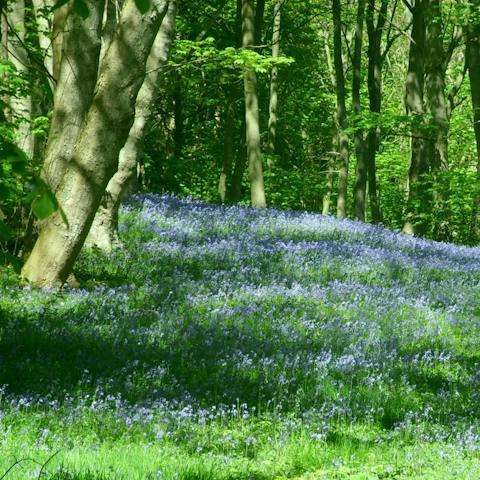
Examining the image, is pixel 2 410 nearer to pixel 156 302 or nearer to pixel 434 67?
pixel 156 302

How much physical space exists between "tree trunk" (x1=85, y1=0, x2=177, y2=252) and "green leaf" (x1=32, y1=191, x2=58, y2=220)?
8862mm

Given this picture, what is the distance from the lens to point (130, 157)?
1173 cm

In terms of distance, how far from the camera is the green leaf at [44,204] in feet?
6.17

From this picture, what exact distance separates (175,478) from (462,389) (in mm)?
4263

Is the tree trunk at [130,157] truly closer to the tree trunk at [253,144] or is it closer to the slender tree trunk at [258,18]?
the tree trunk at [253,144]

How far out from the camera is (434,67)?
904 inches

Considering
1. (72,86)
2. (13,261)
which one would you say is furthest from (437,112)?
(13,261)

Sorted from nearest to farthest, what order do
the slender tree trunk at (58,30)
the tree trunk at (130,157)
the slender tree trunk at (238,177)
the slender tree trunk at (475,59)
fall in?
the slender tree trunk at (58,30)
the tree trunk at (130,157)
the slender tree trunk at (475,59)
the slender tree trunk at (238,177)

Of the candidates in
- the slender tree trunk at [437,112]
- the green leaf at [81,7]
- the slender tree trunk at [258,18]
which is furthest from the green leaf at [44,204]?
the slender tree trunk at [258,18]

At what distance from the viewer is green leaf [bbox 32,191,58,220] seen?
1.88 metres

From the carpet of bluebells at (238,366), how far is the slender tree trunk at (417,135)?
341 inches

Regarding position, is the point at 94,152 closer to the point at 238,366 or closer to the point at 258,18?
the point at 238,366

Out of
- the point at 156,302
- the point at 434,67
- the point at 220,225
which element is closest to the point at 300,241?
the point at 220,225

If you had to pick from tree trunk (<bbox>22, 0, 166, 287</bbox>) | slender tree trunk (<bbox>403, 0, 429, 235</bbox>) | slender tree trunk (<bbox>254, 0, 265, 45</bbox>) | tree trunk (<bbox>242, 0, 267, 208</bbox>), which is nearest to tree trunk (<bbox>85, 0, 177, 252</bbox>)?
tree trunk (<bbox>22, 0, 166, 287</bbox>)
